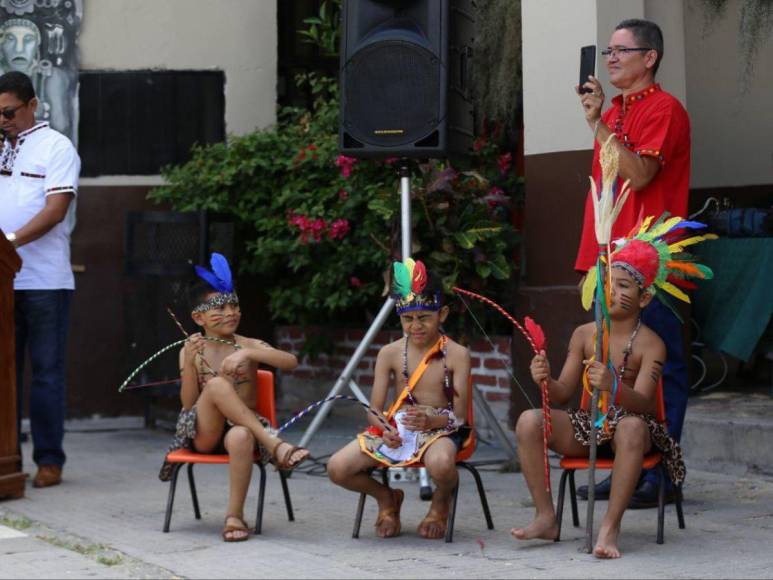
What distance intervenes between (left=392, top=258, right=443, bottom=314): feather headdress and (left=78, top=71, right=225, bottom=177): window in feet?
13.7

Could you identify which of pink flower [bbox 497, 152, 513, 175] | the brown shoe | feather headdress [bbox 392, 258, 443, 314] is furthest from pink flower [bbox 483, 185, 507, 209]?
the brown shoe

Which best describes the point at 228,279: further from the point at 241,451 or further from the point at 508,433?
the point at 508,433

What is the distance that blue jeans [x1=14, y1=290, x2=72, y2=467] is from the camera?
7.54 metres

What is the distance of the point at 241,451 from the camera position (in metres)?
6.05

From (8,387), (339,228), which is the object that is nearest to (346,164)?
(339,228)

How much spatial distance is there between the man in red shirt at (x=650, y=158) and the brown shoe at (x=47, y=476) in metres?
3.00

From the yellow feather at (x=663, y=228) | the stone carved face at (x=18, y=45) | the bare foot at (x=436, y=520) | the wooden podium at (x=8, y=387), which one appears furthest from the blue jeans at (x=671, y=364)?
the stone carved face at (x=18, y=45)

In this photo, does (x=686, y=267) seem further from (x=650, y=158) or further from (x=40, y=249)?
(x=40, y=249)

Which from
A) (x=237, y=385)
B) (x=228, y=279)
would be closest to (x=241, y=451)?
(x=237, y=385)

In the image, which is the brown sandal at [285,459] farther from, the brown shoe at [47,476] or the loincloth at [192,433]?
the brown shoe at [47,476]

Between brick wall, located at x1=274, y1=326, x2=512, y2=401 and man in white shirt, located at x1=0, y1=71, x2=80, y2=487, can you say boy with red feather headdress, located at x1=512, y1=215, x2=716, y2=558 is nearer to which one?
brick wall, located at x1=274, y1=326, x2=512, y2=401

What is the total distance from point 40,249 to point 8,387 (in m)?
0.77

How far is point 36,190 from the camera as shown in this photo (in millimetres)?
7535

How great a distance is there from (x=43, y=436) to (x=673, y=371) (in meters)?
3.28
